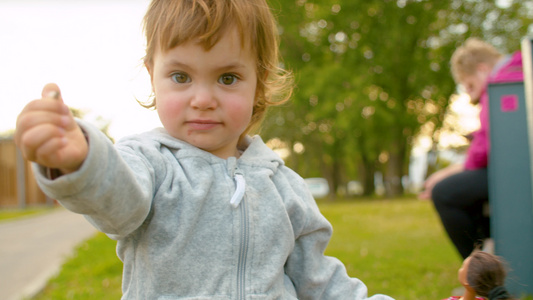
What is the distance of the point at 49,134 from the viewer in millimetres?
958

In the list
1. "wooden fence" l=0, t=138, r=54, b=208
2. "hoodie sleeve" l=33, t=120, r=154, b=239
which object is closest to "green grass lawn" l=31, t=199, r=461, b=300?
"hoodie sleeve" l=33, t=120, r=154, b=239

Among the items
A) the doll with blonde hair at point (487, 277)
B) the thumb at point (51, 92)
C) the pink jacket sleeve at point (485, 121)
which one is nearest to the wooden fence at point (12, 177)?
the pink jacket sleeve at point (485, 121)

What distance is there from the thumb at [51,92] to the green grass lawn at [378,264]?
3.04m

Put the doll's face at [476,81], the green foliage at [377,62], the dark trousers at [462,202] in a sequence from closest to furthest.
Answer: the dark trousers at [462,202] < the doll's face at [476,81] < the green foliage at [377,62]

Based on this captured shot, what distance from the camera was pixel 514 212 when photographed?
3432 mm

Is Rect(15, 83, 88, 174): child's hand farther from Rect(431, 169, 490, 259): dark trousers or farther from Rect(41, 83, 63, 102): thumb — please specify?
Rect(431, 169, 490, 259): dark trousers

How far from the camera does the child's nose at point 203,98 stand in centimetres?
148

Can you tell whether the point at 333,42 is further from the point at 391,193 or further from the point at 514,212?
the point at 514,212

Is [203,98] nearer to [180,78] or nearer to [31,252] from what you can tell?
[180,78]

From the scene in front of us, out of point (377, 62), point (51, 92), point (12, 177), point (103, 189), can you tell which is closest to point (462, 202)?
point (103, 189)

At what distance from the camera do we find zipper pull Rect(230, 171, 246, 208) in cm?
149

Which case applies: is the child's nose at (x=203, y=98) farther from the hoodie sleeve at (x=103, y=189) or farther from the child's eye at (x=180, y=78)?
the hoodie sleeve at (x=103, y=189)

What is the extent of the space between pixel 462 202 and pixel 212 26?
2.89 m

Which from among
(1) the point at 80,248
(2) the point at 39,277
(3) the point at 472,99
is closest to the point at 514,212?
(3) the point at 472,99
